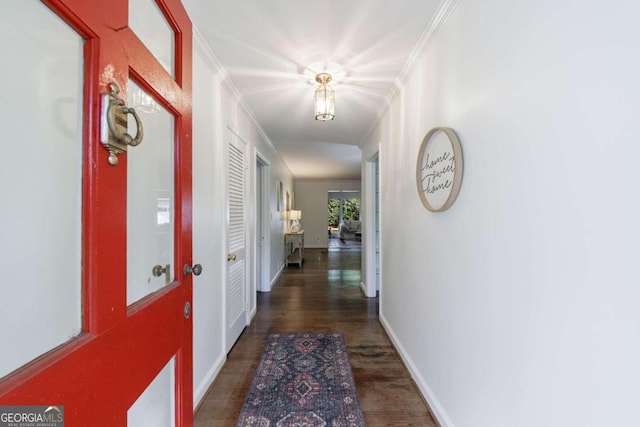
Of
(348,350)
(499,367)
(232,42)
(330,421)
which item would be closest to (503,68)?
(499,367)

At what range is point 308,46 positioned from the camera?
1.86m

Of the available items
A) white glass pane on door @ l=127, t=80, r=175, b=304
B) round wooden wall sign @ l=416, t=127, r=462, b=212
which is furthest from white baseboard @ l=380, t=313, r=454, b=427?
white glass pane on door @ l=127, t=80, r=175, b=304

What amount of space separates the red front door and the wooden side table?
515 centimetres

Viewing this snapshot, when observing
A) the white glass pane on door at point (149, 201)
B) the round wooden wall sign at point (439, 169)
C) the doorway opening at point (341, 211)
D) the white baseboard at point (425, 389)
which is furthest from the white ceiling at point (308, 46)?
the doorway opening at point (341, 211)

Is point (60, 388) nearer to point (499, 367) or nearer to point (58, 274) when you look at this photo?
point (58, 274)

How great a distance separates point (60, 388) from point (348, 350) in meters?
2.23

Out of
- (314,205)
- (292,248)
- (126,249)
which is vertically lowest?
(292,248)

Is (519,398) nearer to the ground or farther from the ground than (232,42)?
nearer to the ground

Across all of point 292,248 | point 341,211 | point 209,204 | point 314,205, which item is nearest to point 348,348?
point 209,204

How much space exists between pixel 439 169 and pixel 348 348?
175cm

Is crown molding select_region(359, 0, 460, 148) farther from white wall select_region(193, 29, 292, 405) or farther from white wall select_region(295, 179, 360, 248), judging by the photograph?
white wall select_region(295, 179, 360, 248)

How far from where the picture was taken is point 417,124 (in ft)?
6.66

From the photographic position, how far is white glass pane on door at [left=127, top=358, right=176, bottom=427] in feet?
3.00

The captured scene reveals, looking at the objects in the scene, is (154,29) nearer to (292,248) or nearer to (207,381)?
(207,381)
